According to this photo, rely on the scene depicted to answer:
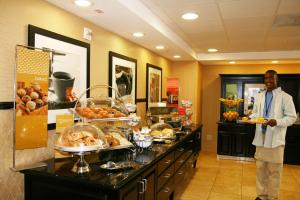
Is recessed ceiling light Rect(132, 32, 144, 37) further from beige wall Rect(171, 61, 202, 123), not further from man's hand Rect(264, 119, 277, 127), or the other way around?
beige wall Rect(171, 61, 202, 123)

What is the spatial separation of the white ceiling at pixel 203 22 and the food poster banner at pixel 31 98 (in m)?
0.65

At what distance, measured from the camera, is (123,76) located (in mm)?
3852

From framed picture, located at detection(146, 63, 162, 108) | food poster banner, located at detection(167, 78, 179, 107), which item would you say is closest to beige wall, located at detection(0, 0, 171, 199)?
framed picture, located at detection(146, 63, 162, 108)

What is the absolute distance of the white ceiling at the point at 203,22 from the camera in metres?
2.79

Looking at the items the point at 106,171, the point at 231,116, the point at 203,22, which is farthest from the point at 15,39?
the point at 231,116

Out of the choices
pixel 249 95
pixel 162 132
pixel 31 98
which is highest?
pixel 249 95

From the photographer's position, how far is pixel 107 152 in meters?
2.57

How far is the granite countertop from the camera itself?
189cm

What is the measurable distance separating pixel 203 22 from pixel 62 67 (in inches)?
81.5

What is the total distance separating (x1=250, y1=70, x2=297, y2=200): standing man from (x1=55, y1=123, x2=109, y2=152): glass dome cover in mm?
2304

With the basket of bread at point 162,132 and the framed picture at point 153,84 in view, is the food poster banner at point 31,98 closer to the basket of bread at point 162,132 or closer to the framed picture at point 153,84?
the basket of bread at point 162,132

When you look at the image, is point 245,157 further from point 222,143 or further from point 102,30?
point 102,30

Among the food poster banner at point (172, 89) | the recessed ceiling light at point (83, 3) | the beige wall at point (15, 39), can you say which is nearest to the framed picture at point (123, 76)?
the beige wall at point (15, 39)

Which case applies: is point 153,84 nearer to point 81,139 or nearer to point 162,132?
point 162,132
